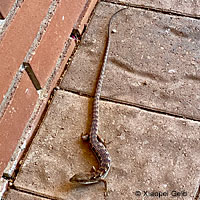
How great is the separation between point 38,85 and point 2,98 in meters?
0.53

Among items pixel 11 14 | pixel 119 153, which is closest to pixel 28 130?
pixel 119 153

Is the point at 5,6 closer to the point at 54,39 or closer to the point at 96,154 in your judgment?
the point at 54,39

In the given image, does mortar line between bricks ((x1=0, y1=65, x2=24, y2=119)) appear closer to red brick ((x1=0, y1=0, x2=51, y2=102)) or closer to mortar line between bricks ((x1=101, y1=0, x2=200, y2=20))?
red brick ((x1=0, y1=0, x2=51, y2=102))

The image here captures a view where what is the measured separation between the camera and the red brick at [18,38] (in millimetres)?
2539

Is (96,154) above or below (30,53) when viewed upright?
below

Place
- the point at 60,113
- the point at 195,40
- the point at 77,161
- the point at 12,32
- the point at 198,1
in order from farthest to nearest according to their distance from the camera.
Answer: the point at 198,1
the point at 195,40
the point at 60,113
the point at 77,161
the point at 12,32

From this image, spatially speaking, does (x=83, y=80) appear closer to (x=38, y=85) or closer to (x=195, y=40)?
(x=38, y=85)

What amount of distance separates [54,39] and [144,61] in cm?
83

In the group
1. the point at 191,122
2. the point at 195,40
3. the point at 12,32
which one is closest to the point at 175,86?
the point at 191,122

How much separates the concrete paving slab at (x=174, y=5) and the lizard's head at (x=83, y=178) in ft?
6.39

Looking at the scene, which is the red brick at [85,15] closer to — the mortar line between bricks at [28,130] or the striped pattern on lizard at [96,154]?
the mortar line between bricks at [28,130]

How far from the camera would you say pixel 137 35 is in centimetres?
353

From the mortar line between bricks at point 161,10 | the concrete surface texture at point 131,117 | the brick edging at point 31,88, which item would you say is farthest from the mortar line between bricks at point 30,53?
the mortar line between bricks at point 161,10

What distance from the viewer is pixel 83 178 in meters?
2.64
